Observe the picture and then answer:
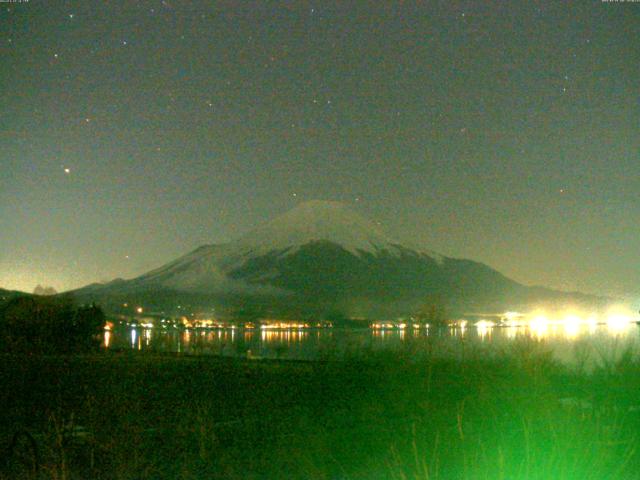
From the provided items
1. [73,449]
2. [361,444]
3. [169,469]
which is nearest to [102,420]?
[73,449]

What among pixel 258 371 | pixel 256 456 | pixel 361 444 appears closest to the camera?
pixel 256 456

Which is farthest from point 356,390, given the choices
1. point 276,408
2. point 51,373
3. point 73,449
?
point 51,373

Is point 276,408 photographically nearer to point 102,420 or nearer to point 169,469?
point 102,420

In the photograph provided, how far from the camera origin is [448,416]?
13.0 meters

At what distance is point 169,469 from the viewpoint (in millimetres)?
9445

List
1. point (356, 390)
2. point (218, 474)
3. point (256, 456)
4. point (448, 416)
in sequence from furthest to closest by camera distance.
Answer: point (356, 390) → point (448, 416) → point (256, 456) → point (218, 474)

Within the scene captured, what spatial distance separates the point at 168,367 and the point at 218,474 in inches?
631

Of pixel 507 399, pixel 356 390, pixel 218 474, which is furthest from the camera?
pixel 356 390

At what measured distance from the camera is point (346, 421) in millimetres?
13039

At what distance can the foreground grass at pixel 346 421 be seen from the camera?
30.0ft

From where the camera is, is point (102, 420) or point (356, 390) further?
point (356, 390)

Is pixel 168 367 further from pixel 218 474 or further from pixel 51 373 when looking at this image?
pixel 218 474

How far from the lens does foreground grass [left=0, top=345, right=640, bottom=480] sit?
30.0ft

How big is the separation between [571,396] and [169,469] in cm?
836
